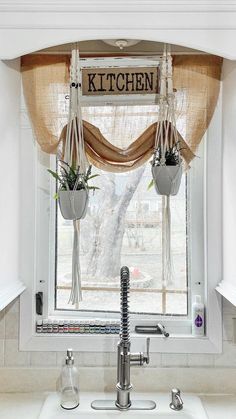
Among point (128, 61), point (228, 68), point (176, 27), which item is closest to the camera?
point (176, 27)

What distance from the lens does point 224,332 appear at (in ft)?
4.72

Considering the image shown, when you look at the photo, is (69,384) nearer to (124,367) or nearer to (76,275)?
(124,367)

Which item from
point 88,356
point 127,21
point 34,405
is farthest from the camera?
point 88,356

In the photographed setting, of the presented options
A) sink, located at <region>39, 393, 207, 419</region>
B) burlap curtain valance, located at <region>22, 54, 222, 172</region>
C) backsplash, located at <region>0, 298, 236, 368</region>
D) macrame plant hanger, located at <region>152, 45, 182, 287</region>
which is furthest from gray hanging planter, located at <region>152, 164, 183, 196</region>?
sink, located at <region>39, 393, 207, 419</region>

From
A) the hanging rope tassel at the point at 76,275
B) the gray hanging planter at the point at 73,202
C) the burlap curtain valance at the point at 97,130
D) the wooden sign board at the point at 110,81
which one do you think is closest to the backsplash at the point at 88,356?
the hanging rope tassel at the point at 76,275

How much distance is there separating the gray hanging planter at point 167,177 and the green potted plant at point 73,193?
274 mm

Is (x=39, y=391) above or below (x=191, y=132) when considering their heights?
below

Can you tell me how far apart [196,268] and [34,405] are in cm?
83

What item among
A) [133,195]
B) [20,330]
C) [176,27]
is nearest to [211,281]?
[133,195]

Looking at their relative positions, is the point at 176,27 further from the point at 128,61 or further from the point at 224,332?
the point at 224,332

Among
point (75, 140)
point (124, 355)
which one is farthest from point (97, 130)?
point (124, 355)

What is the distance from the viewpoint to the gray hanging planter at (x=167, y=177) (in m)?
1.35

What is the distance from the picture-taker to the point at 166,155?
137 centimetres

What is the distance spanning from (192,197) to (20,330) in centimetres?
91
